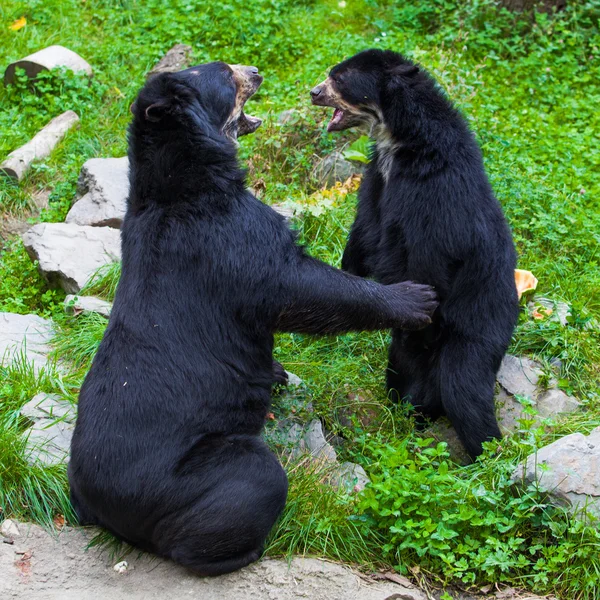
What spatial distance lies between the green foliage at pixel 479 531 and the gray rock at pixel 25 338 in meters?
2.58

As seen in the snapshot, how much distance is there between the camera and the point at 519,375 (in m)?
5.86

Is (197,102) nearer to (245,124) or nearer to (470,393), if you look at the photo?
(245,124)

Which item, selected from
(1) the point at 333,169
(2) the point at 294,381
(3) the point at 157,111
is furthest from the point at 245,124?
(1) the point at 333,169

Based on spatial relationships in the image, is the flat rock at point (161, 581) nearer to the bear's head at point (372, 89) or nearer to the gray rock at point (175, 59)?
the bear's head at point (372, 89)

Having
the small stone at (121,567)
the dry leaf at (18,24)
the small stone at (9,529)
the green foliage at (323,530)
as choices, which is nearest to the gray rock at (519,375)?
the green foliage at (323,530)

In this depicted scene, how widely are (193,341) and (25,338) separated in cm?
198

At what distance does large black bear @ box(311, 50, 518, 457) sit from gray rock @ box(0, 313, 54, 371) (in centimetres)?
236

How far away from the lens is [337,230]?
6957mm

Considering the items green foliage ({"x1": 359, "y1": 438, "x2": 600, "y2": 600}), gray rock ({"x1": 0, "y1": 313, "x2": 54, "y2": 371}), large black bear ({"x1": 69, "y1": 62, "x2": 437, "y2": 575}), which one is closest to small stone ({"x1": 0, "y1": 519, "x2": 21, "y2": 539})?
large black bear ({"x1": 69, "y1": 62, "x2": 437, "y2": 575})

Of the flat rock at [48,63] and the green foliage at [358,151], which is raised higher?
the flat rock at [48,63]

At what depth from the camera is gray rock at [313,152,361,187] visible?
25.2ft

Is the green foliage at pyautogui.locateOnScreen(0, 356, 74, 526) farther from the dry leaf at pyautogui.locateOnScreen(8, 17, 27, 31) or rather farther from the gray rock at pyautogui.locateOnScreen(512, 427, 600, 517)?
the dry leaf at pyautogui.locateOnScreen(8, 17, 27, 31)

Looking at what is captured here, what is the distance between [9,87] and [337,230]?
4163 millimetres

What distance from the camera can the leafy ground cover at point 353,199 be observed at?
4.31 metres
